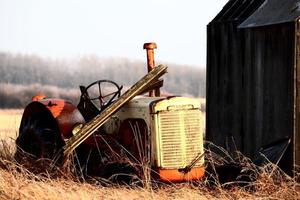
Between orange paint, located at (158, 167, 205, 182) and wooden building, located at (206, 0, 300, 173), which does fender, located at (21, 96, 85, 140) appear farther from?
wooden building, located at (206, 0, 300, 173)

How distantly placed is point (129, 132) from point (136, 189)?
0.87 metres

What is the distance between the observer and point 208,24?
516 inches

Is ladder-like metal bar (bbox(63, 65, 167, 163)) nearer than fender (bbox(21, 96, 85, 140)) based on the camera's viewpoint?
Yes

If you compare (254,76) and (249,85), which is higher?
(254,76)

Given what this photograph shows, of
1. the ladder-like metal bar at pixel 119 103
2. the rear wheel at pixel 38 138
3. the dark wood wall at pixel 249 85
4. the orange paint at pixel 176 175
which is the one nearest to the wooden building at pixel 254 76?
the dark wood wall at pixel 249 85

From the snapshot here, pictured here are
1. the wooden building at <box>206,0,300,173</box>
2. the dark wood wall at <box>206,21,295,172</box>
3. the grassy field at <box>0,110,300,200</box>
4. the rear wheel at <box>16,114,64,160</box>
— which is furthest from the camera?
the dark wood wall at <box>206,21,295,172</box>

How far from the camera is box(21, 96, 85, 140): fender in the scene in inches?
382

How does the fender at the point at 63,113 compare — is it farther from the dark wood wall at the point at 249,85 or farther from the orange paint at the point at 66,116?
the dark wood wall at the point at 249,85

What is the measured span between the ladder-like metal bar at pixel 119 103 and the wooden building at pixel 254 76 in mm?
2085

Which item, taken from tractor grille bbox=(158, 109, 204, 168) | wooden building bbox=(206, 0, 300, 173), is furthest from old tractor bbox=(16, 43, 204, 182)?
wooden building bbox=(206, 0, 300, 173)

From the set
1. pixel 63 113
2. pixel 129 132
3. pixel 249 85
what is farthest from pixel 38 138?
pixel 249 85

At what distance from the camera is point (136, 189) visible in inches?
338

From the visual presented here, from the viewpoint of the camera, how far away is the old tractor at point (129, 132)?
8.70m

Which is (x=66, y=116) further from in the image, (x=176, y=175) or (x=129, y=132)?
(x=176, y=175)
